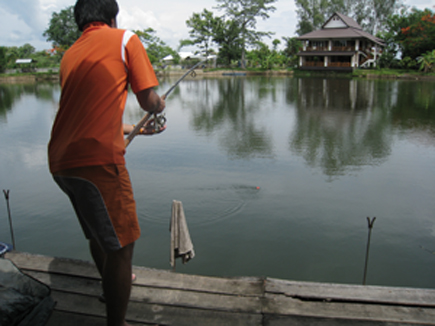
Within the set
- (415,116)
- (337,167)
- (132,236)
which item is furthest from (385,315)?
(415,116)

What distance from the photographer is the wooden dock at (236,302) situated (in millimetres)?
1687

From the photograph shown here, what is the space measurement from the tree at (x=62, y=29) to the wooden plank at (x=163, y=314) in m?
60.6

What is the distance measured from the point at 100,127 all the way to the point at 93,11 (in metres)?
0.51

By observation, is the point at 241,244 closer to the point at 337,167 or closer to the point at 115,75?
the point at 115,75

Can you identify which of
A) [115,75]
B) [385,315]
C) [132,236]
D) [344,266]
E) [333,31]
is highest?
[333,31]

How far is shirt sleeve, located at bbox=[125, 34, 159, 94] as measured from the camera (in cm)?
140

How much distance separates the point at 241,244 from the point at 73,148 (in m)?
2.30

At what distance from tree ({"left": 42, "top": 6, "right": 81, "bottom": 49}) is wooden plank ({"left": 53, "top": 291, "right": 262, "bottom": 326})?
60611mm

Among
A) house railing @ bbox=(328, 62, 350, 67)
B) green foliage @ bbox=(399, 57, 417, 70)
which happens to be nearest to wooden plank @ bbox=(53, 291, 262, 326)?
green foliage @ bbox=(399, 57, 417, 70)

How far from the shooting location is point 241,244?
11.1 ft

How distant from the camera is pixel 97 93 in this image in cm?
138

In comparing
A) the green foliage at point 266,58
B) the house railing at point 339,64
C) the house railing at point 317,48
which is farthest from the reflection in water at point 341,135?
the green foliage at point 266,58

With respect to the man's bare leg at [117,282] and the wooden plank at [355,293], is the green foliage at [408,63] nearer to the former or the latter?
the wooden plank at [355,293]

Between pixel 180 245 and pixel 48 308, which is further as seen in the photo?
pixel 180 245
